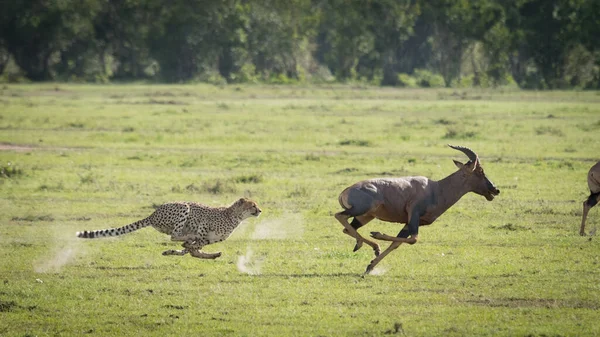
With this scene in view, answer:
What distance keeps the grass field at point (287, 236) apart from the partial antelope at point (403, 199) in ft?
1.66

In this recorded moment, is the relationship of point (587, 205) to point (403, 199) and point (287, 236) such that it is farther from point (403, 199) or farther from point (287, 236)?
point (287, 236)

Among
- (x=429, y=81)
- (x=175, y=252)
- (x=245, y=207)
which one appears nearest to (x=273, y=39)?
(x=429, y=81)

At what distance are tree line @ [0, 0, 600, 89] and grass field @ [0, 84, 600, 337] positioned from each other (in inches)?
1276

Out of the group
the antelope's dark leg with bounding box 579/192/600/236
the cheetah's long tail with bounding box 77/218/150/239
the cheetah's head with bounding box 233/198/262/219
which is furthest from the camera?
the antelope's dark leg with bounding box 579/192/600/236

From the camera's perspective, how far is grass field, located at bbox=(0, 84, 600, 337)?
32.3 feet

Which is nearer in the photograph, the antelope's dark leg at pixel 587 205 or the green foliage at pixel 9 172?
the antelope's dark leg at pixel 587 205

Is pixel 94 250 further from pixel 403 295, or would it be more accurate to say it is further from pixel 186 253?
pixel 403 295

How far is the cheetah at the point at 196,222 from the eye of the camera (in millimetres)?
12000

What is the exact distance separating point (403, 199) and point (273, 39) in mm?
63496

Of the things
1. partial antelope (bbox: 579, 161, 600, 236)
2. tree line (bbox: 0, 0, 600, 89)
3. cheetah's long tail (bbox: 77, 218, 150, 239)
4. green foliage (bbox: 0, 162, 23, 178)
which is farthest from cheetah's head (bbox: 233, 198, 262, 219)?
tree line (bbox: 0, 0, 600, 89)

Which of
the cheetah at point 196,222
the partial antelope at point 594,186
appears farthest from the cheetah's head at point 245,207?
the partial antelope at point 594,186

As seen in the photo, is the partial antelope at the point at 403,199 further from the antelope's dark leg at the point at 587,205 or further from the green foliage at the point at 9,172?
the green foliage at the point at 9,172

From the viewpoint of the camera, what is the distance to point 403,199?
11.8 metres

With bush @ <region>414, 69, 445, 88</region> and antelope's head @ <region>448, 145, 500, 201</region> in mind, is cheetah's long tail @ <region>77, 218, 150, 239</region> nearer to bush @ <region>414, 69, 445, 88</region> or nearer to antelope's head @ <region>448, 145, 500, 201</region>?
antelope's head @ <region>448, 145, 500, 201</region>
